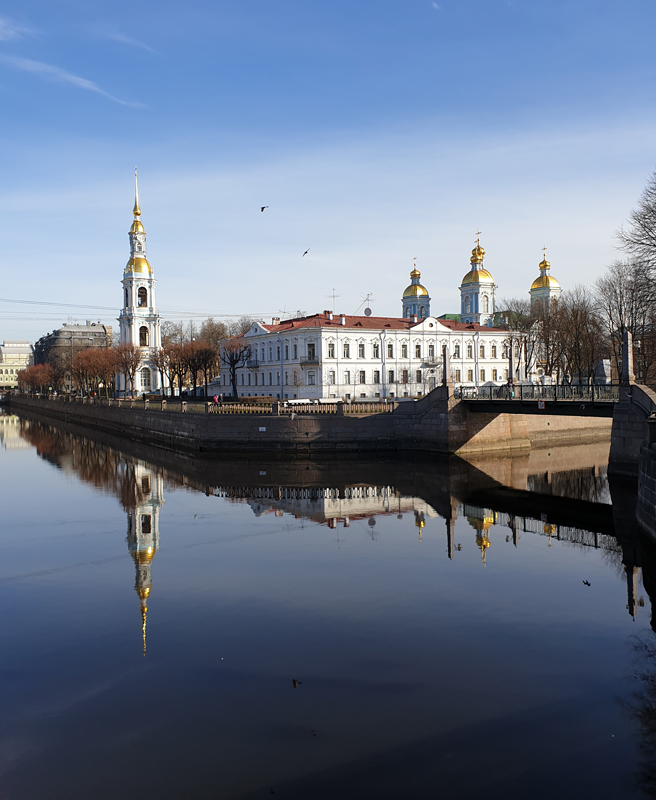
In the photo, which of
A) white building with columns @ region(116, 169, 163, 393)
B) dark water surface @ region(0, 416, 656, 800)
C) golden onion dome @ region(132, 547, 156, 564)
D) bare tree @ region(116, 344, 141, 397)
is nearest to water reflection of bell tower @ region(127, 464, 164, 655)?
golden onion dome @ region(132, 547, 156, 564)

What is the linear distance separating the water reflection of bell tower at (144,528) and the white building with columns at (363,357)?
29.2 metres

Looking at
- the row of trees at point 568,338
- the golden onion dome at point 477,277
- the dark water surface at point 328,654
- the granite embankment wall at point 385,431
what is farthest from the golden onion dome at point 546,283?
the dark water surface at point 328,654

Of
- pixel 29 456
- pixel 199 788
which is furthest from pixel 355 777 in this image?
pixel 29 456

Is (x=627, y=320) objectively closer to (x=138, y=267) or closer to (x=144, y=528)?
(x=144, y=528)

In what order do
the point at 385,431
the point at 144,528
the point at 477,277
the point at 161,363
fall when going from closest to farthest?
the point at 144,528
the point at 385,431
the point at 161,363
the point at 477,277

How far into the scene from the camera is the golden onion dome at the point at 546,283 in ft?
315

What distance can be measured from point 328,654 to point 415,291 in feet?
283

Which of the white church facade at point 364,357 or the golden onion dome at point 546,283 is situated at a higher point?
the golden onion dome at point 546,283

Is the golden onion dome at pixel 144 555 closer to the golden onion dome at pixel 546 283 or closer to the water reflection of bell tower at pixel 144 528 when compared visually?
the water reflection of bell tower at pixel 144 528

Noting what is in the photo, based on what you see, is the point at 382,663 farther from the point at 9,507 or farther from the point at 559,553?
the point at 9,507

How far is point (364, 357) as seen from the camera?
66.8m

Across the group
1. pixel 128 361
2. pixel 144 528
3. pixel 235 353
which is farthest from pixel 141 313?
pixel 144 528

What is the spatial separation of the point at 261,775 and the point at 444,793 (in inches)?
98.9

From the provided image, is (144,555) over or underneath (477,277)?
underneath
